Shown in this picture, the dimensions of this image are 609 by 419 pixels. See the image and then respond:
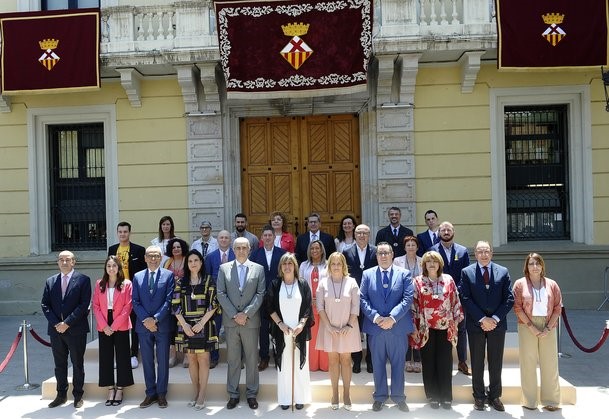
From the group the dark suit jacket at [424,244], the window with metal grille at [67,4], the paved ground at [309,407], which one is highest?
the window with metal grille at [67,4]

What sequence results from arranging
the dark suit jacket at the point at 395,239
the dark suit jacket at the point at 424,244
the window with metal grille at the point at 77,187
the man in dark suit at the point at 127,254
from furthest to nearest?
the window with metal grille at the point at 77,187, the dark suit jacket at the point at 395,239, the dark suit jacket at the point at 424,244, the man in dark suit at the point at 127,254

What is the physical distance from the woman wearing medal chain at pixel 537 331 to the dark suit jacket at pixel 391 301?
4.01ft

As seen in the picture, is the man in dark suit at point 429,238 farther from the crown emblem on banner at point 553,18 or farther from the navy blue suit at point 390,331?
the crown emblem on banner at point 553,18

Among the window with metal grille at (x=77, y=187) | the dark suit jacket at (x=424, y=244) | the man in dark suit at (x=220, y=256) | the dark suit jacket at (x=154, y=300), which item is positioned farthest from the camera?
the window with metal grille at (x=77, y=187)

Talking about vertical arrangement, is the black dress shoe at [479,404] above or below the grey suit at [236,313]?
below

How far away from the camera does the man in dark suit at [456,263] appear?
7.06 metres

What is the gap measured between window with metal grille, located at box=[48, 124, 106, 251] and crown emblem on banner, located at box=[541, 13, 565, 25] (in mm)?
8988

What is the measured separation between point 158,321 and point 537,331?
4239mm

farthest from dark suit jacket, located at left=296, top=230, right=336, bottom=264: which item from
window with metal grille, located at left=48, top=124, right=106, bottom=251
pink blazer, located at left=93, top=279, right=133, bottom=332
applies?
window with metal grille, located at left=48, top=124, right=106, bottom=251

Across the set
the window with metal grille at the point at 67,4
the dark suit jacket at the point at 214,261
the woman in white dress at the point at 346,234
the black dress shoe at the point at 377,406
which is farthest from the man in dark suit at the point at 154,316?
the window with metal grille at the point at 67,4

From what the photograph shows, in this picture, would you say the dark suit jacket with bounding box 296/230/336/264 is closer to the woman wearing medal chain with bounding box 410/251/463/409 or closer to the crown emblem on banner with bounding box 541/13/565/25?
the woman wearing medal chain with bounding box 410/251/463/409

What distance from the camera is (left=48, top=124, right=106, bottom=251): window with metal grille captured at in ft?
39.1

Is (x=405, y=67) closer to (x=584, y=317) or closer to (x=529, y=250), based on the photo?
(x=529, y=250)

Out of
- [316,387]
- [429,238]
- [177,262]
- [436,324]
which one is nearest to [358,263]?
[429,238]
